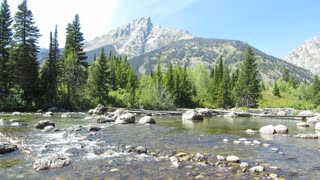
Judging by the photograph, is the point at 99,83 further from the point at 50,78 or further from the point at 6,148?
the point at 6,148

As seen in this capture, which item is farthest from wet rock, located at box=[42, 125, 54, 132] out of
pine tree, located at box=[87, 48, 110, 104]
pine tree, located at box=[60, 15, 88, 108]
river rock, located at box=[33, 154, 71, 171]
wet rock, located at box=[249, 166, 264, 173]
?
pine tree, located at box=[87, 48, 110, 104]

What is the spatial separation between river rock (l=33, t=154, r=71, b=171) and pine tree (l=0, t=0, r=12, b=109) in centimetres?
4477

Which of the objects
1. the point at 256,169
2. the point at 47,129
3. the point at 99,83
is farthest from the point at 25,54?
the point at 256,169

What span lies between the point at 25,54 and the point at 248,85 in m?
67.1

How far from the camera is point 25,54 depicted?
58375 millimetres

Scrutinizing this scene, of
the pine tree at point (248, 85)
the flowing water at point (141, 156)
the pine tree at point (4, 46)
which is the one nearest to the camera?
the flowing water at point (141, 156)

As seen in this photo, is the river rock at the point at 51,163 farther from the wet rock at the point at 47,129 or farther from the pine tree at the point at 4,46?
the pine tree at the point at 4,46

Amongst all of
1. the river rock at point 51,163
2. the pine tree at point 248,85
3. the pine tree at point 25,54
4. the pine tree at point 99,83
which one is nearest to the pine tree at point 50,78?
the pine tree at point 25,54

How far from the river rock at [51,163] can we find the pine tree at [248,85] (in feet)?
291

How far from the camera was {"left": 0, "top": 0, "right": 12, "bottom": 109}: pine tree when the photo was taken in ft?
182

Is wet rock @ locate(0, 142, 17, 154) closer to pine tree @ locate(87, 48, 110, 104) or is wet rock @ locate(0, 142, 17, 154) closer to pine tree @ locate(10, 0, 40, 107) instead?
pine tree @ locate(10, 0, 40, 107)

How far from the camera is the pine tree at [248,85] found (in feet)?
321

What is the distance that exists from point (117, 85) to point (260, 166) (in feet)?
286

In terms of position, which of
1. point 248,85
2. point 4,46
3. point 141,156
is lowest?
point 141,156
